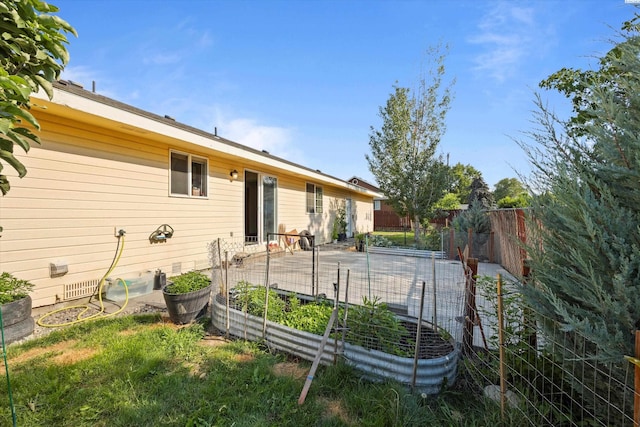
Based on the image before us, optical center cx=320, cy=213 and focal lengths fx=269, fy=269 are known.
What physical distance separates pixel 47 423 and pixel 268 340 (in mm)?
1635

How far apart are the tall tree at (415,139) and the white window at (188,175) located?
24.4 feet

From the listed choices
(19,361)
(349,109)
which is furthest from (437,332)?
(349,109)

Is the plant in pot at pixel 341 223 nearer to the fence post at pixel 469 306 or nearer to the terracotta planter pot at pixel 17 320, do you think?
the fence post at pixel 469 306

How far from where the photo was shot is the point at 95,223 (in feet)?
14.1

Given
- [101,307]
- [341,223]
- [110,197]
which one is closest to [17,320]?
[101,307]

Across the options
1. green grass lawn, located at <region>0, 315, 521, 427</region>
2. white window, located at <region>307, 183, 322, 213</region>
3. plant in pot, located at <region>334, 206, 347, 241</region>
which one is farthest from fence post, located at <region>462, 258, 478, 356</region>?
plant in pot, located at <region>334, 206, 347, 241</region>

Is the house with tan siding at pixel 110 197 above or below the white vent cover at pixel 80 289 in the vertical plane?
above

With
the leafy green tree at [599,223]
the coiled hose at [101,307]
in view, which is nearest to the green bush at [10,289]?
the coiled hose at [101,307]

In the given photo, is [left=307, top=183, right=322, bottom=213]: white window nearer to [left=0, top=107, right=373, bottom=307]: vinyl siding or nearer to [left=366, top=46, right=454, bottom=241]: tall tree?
[left=366, top=46, right=454, bottom=241]: tall tree

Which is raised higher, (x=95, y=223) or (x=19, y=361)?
(x=95, y=223)

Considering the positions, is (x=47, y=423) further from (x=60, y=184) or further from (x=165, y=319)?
(x=60, y=184)

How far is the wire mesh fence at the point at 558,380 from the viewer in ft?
4.36

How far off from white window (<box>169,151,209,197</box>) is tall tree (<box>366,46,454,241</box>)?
7.43m

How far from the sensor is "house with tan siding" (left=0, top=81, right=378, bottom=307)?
363 centimetres
